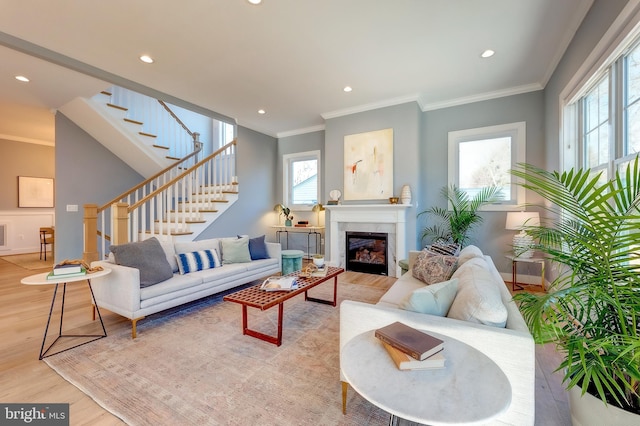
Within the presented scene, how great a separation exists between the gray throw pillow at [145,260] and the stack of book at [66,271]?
35 centimetres

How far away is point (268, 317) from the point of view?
2.92m

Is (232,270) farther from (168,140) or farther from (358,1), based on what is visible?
(168,140)

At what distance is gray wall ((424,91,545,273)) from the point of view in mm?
4059

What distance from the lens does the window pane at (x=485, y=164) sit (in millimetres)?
4250

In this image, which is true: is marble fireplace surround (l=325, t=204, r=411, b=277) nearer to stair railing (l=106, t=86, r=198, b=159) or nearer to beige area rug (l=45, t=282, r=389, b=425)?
beige area rug (l=45, t=282, r=389, b=425)

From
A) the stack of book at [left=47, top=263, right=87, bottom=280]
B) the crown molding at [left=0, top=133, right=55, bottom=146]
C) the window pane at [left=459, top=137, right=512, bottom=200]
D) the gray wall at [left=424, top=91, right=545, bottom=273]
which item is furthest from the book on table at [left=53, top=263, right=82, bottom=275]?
the crown molding at [left=0, top=133, right=55, bottom=146]

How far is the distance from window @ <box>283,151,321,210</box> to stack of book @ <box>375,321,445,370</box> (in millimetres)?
5005

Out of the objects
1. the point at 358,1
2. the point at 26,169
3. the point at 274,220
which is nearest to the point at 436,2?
the point at 358,1

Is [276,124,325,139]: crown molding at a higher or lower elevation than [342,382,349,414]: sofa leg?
higher

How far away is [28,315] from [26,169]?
19.5ft

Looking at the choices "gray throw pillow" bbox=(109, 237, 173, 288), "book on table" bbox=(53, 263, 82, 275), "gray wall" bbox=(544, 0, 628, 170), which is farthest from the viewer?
"gray throw pillow" bbox=(109, 237, 173, 288)

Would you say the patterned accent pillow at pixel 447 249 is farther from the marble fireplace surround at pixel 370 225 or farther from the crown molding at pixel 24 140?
the crown molding at pixel 24 140

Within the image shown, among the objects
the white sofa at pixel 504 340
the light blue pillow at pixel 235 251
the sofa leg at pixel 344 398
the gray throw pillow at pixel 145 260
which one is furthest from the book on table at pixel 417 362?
the light blue pillow at pixel 235 251

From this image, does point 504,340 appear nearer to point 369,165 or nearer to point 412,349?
point 412,349
